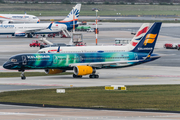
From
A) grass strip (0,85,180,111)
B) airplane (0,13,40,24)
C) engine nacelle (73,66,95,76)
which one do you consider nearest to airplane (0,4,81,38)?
airplane (0,13,40,24)

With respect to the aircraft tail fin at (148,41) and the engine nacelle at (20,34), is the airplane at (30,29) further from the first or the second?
the aircraft tail fin at (148,41)

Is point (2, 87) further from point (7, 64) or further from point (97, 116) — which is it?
point (97, 116)

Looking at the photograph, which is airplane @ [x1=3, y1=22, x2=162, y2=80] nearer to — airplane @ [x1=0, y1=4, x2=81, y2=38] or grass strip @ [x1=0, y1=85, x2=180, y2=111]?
grass strip @ [x1=0, y1=85, x2=180, y2=111]

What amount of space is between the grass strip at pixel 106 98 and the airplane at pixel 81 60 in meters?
10.5

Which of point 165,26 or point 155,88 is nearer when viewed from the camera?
point 155,88

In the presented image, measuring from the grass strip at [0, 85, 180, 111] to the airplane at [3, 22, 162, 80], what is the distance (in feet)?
34.6

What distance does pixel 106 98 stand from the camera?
39000 mm

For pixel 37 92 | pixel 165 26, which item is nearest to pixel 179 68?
pixel 37 92

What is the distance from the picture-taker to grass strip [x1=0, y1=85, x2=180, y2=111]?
35.0 meters

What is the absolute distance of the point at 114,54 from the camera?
6062 cm

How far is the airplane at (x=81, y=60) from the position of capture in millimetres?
54906

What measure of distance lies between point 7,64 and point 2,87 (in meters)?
6.74

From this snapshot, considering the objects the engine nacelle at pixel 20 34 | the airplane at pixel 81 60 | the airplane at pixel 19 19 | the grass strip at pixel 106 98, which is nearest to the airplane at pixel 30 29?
the engine nacelle at pixel 20 34

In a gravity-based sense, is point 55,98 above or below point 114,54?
below
